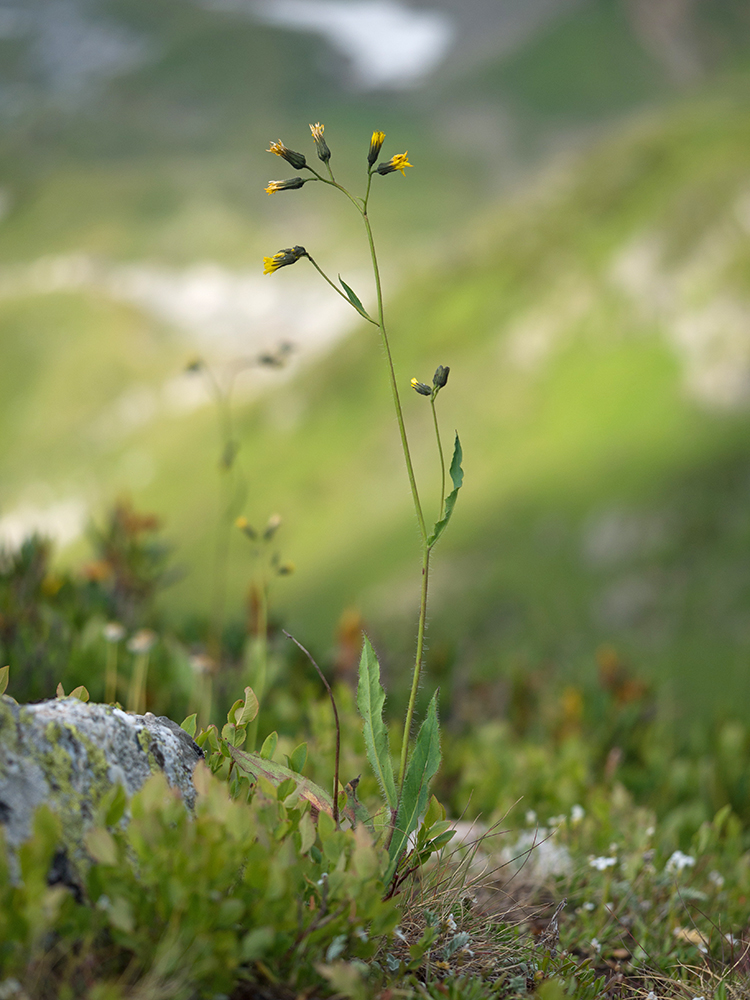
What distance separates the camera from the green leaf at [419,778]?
1848 mm

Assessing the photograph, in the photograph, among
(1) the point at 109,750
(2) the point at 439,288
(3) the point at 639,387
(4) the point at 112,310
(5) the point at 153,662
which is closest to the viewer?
(1) the point at 109,750

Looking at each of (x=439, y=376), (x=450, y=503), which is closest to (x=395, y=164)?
(x=439, y=376)

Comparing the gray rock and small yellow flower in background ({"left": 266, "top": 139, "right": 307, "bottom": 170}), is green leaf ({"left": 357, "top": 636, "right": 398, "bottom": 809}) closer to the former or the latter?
the gray rock

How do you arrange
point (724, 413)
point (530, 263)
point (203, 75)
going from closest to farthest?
point (724, 413), point (530, 263), point (203, 75)

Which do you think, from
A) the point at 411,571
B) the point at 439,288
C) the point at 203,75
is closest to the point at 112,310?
the point at 203,75

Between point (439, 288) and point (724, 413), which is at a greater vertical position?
point (439, 288)

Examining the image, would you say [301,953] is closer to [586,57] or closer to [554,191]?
[554,191]

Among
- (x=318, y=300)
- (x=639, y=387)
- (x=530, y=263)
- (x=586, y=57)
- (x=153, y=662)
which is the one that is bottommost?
(x=153, y=662)

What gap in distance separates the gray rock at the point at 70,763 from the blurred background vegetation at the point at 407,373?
1.08 m

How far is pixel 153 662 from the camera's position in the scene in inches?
179

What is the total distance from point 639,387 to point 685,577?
15.5 ft

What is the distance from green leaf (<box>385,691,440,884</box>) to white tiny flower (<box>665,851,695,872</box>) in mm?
1511

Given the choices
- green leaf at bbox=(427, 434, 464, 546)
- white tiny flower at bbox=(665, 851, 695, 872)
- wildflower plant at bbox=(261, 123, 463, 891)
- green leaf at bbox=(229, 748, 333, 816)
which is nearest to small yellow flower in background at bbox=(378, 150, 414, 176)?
wildflower plant at bbox=(261, 123, 463, 891)

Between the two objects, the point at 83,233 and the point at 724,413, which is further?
the point at 83,233
